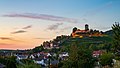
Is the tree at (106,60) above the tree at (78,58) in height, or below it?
below

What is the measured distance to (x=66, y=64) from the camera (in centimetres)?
4372

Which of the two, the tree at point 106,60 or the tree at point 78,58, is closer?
the tree at point 78,58

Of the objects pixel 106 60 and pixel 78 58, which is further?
pixel 106 60

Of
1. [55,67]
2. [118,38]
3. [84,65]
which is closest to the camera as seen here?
[118,38]

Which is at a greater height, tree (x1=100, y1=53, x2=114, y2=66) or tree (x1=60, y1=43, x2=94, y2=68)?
tree (x1=60, y1=43, x2=94, y2=68)

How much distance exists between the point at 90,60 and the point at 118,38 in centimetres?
757

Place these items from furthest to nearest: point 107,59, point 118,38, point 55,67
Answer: point 107,59, point 55,67, point 118,38

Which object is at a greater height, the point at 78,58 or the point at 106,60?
the point at 78,58

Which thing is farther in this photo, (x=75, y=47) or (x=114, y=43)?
(x=75, y=47)

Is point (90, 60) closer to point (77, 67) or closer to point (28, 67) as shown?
point (77, 67)

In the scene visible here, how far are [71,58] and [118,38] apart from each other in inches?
307

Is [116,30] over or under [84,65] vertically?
over

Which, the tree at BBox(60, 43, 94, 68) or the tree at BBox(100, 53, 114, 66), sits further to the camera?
the tree at BBox(100, 53, 114, 66)

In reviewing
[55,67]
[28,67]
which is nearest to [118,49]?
[28,67]
